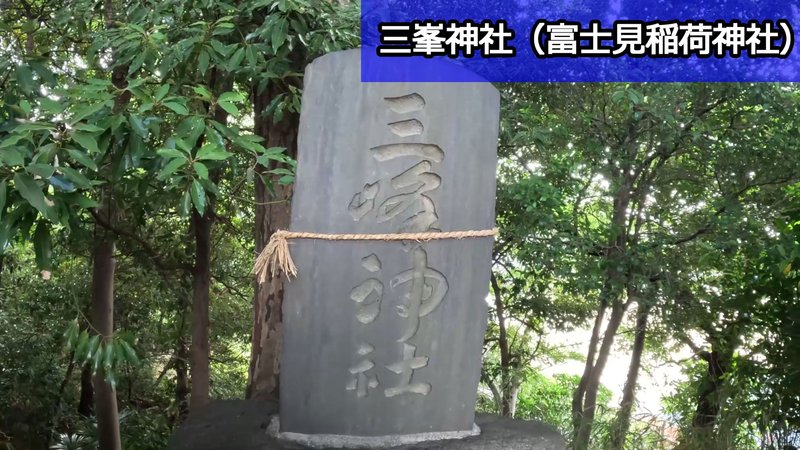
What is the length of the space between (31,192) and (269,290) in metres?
1.64

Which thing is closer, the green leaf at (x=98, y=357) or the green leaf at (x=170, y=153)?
the green leaf at (x=170, y=153)

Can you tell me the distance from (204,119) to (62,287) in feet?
12.9

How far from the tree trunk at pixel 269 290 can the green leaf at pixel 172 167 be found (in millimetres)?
1275

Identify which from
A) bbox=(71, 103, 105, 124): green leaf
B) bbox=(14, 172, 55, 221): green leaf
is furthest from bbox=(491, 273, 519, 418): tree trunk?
bbox=(14, 172, 55, 221): green leaf

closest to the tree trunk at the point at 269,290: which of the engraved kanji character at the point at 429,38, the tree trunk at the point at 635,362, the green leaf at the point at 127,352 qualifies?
the green leaf at the point at 127,352

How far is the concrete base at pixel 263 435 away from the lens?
195 cm

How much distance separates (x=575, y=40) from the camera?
9.36ft

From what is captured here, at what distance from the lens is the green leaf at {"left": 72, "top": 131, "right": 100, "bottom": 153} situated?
5.53ft

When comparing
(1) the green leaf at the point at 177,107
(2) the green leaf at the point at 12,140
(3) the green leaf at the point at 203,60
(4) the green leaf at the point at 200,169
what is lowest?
(4) the green leaf at the point at 200,169

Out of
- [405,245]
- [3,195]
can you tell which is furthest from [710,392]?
[3,195]

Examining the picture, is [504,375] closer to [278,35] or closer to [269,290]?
[269,290]

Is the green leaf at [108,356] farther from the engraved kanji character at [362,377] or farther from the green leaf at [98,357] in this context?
the engraved kanji character at [362,377]

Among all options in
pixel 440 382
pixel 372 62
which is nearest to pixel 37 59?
pixel 372 62

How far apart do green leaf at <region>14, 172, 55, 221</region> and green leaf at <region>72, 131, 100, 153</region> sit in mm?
140
